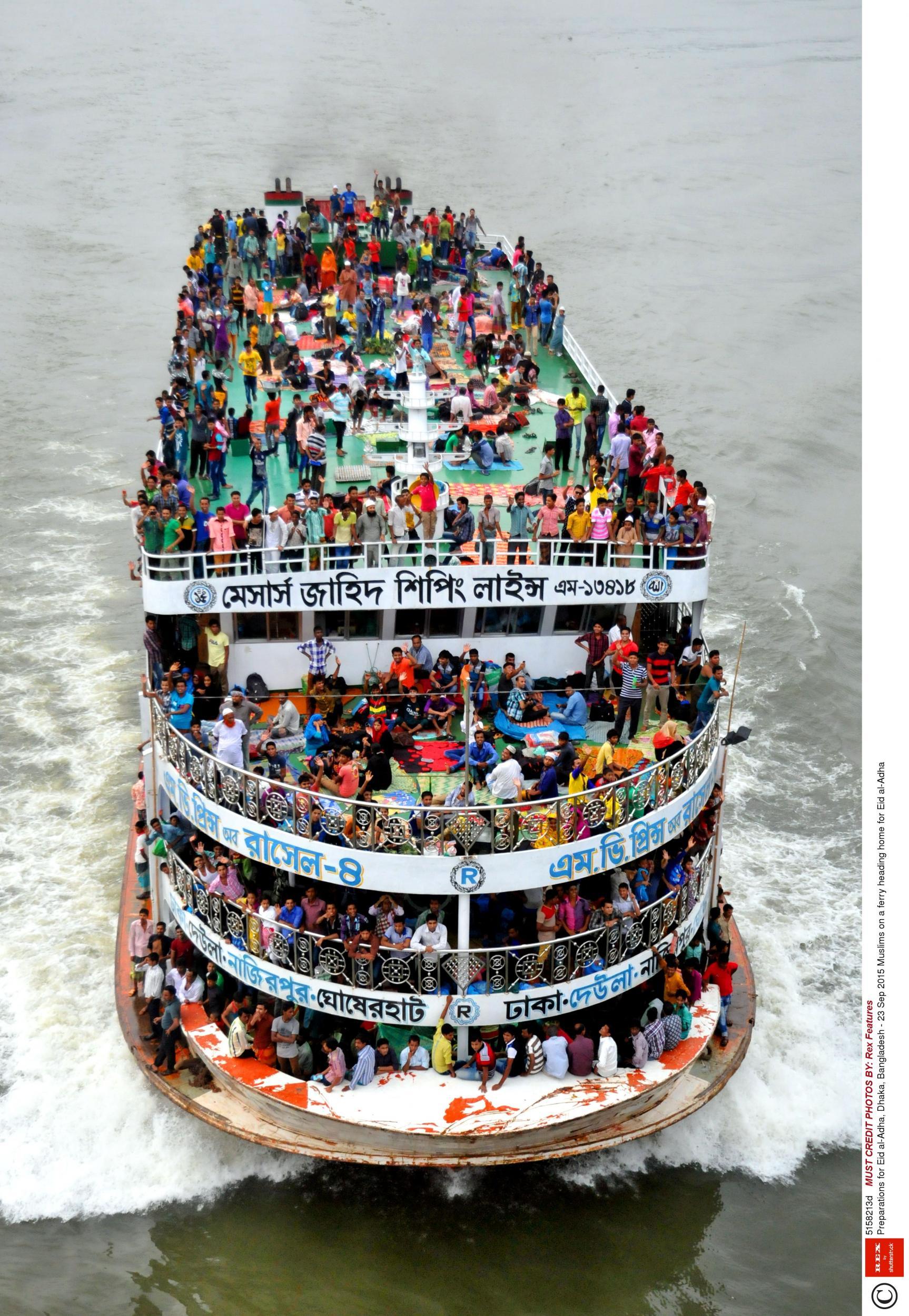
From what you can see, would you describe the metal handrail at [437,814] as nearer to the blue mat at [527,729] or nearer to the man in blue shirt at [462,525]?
the blue mat at [527,729]

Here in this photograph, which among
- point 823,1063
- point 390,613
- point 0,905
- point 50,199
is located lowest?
point 823,1063

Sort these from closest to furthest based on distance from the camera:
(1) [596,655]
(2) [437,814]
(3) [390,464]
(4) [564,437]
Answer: (2) [437,814], (1) [596,655], (3) [390,464], (4) [564,437]

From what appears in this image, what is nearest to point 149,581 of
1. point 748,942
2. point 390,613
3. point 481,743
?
point 390,613

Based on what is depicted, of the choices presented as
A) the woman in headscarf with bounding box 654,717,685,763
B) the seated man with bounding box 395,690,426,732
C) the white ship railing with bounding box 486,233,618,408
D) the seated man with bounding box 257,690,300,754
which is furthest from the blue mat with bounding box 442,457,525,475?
the woman in headscarf with bounding box 654,717,685,763

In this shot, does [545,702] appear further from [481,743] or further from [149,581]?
[149,581]

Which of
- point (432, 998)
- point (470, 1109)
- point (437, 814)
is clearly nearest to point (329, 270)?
point (437, 814)

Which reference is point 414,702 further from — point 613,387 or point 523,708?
point 613,387
